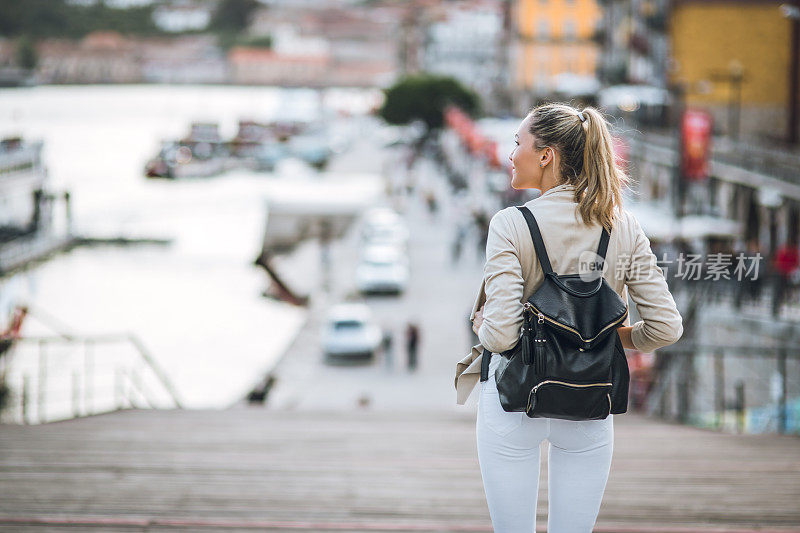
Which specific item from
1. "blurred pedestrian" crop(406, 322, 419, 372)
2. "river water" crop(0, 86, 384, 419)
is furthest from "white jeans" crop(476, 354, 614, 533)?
"blurred pedestrian" crop(406, 322, 419, 372)

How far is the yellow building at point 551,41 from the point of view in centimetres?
7144

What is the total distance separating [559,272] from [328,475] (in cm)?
228

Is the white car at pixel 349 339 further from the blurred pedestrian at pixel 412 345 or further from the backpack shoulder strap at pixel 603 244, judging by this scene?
the backpack shoulder strap at pixel 603 244

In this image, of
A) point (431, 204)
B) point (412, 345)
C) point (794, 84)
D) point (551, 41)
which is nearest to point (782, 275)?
point (412, 345)

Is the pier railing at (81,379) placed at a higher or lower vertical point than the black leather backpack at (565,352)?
lower

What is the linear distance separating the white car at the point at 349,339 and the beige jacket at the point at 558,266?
46.2 ft

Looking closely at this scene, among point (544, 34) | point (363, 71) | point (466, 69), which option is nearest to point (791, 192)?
point (544, 34)

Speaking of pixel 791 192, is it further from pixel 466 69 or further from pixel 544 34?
pixel 466 69

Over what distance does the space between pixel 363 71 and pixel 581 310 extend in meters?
189

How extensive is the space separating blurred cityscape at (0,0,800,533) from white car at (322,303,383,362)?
0.05 m

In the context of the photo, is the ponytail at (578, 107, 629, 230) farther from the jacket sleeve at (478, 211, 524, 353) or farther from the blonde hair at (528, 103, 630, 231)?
the jacket sleeve at (478, 211, 524, 353)

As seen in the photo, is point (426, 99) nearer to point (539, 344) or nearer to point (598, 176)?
point (598, 176)

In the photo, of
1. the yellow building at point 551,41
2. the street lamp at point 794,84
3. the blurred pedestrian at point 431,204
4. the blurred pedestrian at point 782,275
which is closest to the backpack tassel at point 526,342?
the blurred pedestrian at point 782,275

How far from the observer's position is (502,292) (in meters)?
1.96
